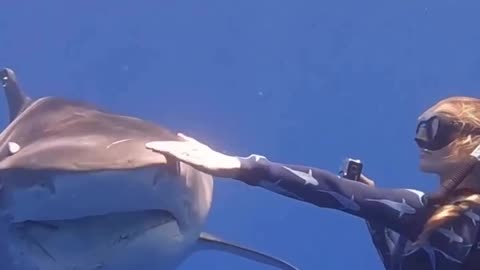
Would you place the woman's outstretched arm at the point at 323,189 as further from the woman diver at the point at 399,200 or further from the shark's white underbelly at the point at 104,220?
the shark's white underbelly at the point at 104,220

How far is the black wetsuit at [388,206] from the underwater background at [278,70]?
789 inches

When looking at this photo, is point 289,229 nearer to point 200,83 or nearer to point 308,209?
point 308,209

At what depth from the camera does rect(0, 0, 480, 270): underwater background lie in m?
23.6

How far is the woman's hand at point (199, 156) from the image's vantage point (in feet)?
7.84

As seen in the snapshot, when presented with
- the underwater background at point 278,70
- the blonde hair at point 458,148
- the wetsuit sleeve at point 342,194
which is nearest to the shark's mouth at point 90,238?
the wetsuit sleeve at point 342,194

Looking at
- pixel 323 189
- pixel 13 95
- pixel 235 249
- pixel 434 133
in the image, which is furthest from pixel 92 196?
pixel 13 95

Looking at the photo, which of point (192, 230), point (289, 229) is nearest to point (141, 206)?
point (192, 230)

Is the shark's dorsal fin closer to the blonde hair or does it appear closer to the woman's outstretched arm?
the woman's outstretched arm

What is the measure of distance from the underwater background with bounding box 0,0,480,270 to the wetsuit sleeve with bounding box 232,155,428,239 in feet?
65.8

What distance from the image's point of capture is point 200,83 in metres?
27.1

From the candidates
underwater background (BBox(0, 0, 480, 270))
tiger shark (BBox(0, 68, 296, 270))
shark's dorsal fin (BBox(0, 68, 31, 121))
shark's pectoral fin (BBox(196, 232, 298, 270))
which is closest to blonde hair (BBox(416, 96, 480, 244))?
tiger shark (BBox(0, 68, 296, 270))

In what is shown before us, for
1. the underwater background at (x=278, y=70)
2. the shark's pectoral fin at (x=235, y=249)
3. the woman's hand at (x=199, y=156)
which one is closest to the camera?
the woman's hand at (x=199, y=156)

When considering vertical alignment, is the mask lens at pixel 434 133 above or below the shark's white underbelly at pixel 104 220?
above

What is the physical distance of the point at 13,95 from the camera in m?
4.55
